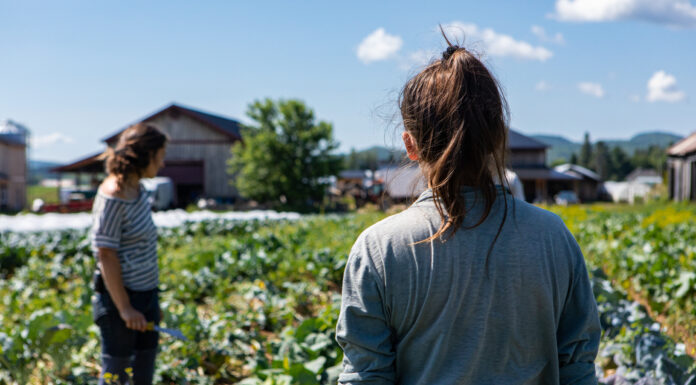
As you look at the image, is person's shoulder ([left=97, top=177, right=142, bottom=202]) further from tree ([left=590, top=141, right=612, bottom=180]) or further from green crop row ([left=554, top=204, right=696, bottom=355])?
tree ([left=590, top=141, right=612, bottom=180])

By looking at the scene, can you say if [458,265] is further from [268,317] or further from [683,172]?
[683,172]

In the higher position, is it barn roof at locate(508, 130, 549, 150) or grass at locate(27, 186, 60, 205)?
barn roof at locate(508, 130, 549, 150)

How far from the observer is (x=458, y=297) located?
1.20 meters

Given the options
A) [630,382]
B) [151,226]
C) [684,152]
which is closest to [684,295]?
[630,382]

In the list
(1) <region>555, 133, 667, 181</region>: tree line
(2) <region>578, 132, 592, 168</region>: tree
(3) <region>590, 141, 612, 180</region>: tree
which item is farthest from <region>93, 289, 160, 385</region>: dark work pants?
(2) <region>578, 132, 592, 168</region>: tree

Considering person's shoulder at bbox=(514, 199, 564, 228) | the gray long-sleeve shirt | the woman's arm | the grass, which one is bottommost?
the grass

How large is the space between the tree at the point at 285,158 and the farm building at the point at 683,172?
54.2 ft

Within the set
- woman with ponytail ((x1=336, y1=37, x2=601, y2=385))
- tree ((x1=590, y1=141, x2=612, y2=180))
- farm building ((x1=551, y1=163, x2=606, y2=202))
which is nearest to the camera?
woman with ponytail ((x1=336, y1=37, x2=601, y2=385))

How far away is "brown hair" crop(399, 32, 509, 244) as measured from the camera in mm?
1205

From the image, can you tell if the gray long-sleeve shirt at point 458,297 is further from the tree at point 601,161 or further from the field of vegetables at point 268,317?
the tree at point 601,161

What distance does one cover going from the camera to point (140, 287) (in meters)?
2.66

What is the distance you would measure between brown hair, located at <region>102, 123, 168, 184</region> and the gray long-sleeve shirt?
5.58ft

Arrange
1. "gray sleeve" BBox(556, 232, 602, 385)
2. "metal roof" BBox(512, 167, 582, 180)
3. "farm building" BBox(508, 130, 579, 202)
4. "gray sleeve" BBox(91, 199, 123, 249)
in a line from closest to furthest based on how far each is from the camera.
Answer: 1. "gray sleeve" BBox(556, 232, 602, 385)
2. "gray sleeve" BBox(91, 199, 123, 249)
3. "metal roof" BBox(512, 167, 582, 180)
4. "farm building" BBox(508, 130, 579, 202)

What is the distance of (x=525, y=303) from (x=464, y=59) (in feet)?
1.82
